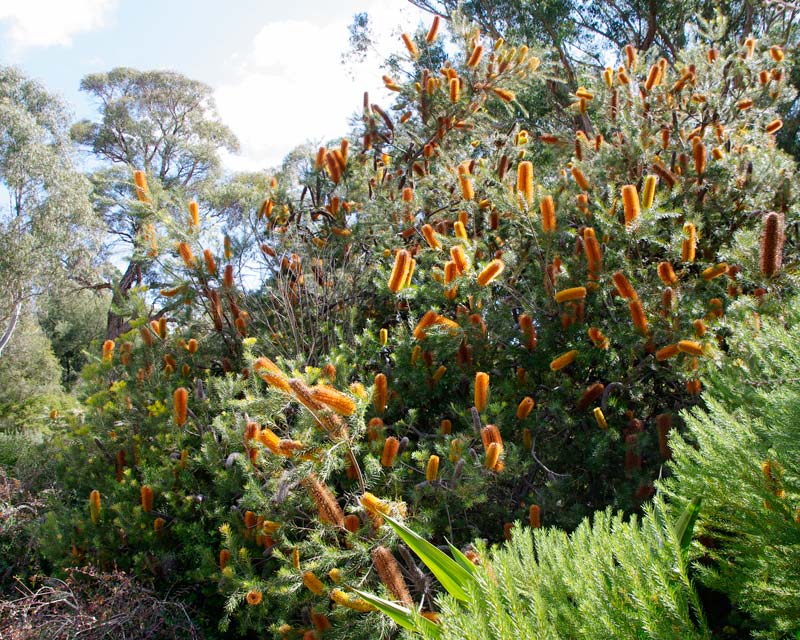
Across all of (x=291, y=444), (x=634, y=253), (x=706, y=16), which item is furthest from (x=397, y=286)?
(x=706, y=16)

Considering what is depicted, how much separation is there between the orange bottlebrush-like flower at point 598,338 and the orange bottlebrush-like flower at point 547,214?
547 mm

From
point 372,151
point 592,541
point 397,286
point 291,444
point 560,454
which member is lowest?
point 560,454

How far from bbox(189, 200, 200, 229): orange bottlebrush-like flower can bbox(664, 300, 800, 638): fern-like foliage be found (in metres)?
3.37

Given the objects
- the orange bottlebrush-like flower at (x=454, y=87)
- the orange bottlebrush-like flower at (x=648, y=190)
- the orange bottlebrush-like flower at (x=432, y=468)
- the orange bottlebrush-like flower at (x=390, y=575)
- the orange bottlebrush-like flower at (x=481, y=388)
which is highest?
the orange bottlebrush-like flower at (x=454, y=87)

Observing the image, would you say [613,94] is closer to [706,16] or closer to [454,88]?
[454,88]

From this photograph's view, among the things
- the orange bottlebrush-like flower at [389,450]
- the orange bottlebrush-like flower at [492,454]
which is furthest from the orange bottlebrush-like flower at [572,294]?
the orange bottlebrush-like flower at [389,450]

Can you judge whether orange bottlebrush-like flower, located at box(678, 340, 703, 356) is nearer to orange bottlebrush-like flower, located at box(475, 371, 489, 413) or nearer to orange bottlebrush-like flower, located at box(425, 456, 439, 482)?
orange bottlebrush-like flower, located at box(475, 371, 489, 413)

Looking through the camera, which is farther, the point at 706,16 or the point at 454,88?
the point at 706,16

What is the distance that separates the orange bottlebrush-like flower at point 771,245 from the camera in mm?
2539

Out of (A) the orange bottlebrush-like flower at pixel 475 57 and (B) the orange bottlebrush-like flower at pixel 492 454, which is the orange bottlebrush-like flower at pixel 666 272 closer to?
(B) the orange bottlebrush-like flower at pixel 492 454

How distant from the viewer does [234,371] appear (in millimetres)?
4418

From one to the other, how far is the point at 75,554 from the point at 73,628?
0.63 meters

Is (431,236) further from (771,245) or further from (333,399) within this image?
(771,245)

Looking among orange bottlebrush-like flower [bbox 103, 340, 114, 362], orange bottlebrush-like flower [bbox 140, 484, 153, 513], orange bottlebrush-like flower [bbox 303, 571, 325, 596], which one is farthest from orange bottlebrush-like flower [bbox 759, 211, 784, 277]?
orange bottlebrush-like flower [bbox 103, 340, 114, 362]
